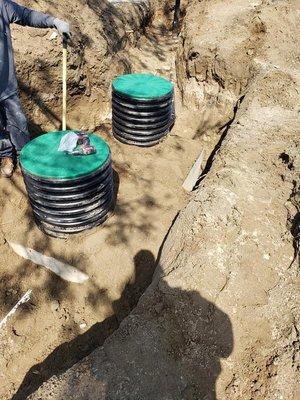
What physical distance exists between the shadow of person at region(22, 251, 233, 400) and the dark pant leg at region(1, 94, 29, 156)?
9.33 ft

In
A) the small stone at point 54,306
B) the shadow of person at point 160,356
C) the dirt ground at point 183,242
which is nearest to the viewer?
the shadow of person at point 160,356

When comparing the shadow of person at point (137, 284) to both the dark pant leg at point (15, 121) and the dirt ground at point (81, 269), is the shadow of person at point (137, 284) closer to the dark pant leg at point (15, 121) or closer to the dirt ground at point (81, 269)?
the dirt ground at point (81, 269)

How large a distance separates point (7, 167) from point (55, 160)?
3.77 feet

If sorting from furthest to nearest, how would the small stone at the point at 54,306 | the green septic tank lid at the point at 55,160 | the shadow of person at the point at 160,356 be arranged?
the small stone at the point at 54,306, the green septic tank lid at the point at 55,160, the shadow of person at the point at 160,356

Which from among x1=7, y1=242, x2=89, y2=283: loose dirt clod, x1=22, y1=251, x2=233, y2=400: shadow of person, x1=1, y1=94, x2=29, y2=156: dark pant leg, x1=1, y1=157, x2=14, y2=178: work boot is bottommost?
x1=7, y1=242, x2=89, y2=283: loose dirt clod

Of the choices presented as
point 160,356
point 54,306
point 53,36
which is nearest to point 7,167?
→ point 54,306

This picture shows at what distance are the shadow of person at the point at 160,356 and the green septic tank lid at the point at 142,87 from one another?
10.8 ft

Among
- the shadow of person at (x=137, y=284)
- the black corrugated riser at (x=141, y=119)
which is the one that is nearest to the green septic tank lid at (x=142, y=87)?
the black corrugated riser at (x=141, y=119)

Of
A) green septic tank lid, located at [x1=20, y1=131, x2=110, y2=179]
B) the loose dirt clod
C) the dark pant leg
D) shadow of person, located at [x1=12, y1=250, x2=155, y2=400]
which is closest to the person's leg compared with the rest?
the dark pant leg

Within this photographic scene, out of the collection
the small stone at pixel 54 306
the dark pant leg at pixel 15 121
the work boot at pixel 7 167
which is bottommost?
the small stone at pixel 54 306

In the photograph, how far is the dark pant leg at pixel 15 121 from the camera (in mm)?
4094

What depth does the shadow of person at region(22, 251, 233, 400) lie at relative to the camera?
224 centimetres

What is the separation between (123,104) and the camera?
512cm

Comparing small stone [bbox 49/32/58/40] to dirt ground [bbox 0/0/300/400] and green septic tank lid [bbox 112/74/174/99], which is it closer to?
dirt ground [bbox 0/0/300/400]
